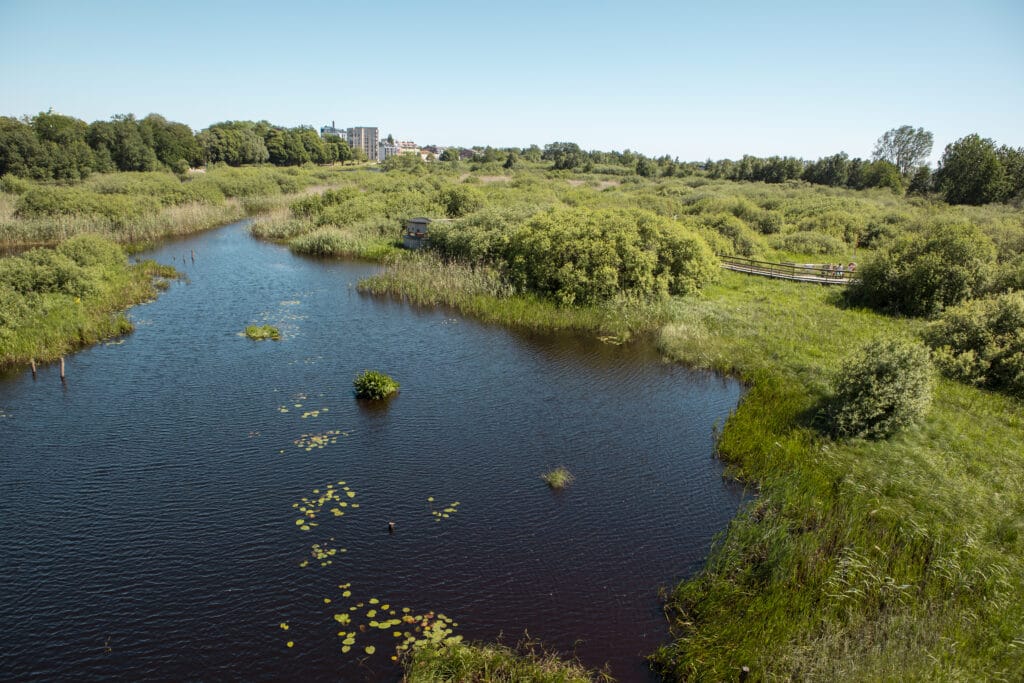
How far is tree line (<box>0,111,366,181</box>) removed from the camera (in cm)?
8488

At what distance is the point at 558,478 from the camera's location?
20141 millimetres

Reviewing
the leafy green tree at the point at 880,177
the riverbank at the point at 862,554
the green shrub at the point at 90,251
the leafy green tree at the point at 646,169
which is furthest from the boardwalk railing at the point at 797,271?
the leafy green tree at the point at 646,169

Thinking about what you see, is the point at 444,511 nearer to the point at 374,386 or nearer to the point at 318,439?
the point at 318,439

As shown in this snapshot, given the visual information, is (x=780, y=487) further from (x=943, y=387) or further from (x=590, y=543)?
(x=943, y=387)

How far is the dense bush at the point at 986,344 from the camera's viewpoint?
26031 millimetres

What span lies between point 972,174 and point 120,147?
139787 mm

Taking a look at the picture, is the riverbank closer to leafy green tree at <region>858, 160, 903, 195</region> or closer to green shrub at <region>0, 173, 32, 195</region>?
green shrub at <region>0, 173, 32, 195</region>

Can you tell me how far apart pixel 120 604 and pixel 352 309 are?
2833cm

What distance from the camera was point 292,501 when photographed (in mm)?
18469

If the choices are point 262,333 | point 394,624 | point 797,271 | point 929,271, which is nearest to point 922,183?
point 797,271

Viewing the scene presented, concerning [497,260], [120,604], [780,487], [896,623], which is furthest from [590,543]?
[497,260]

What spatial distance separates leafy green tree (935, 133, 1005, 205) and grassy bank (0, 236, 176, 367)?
101 m

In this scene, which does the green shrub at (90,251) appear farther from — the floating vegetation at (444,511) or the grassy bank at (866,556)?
the grassy bank at (866,556)

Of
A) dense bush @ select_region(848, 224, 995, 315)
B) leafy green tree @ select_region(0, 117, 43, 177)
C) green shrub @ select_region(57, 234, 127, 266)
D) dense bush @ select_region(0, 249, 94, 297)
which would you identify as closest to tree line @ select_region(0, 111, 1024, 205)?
leafy green tree @ select_region(0, 117, 43, 177)
